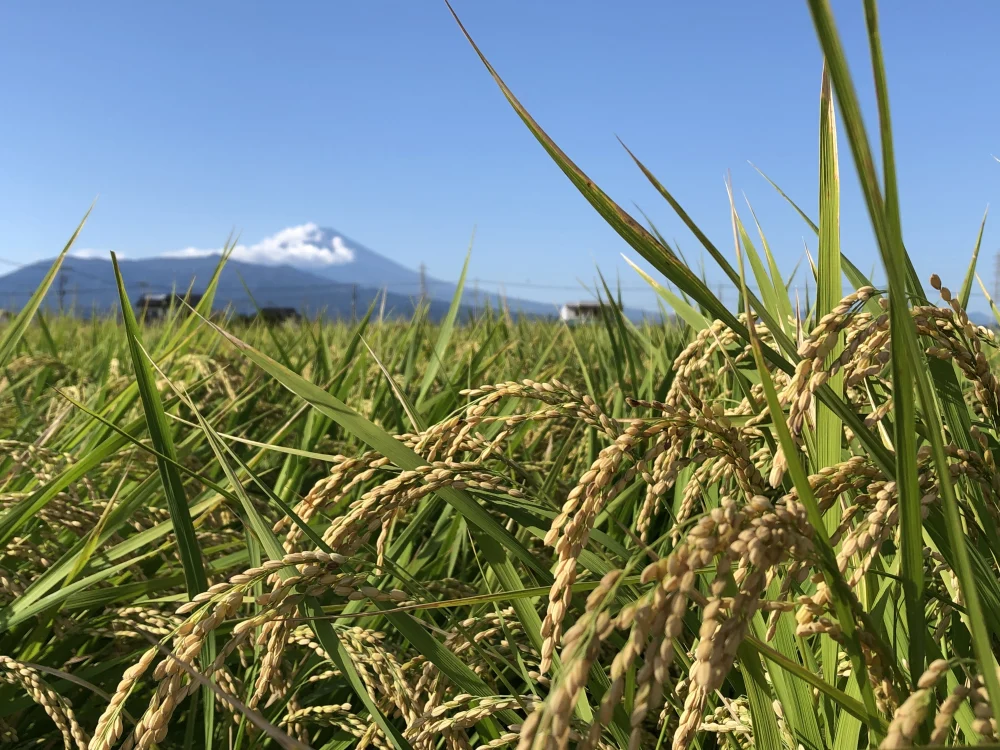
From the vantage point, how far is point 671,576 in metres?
0.51

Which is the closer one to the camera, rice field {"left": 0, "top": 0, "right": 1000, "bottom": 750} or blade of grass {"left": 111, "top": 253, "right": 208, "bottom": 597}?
rice field {"left": 0, "top": 0, "right": 1000, "bottom": 750}

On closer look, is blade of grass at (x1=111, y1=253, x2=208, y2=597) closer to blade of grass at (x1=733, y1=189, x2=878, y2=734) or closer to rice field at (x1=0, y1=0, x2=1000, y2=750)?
rice field at (x1=0, y1=0, x2=1000, y2=750)

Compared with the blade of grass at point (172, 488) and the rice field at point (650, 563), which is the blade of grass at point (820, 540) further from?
the blade of grass at point (172, 488)

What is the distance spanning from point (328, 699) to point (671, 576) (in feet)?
4.20

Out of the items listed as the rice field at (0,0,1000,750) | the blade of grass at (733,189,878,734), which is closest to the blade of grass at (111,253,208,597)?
the rice field at (0,0,1000,750)

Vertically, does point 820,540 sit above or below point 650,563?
above

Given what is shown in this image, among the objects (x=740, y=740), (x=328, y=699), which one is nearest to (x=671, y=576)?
(x=740, y=740)

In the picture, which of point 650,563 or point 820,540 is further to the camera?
point 650,563

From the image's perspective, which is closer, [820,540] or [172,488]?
[820,540]

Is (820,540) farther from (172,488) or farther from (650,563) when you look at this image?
(172,488)

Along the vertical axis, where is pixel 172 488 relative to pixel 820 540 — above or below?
below

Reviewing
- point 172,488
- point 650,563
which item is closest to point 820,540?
point 650,563

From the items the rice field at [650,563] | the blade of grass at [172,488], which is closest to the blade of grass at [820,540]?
the rice field at [650,563]

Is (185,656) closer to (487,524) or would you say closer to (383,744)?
(487,524)
